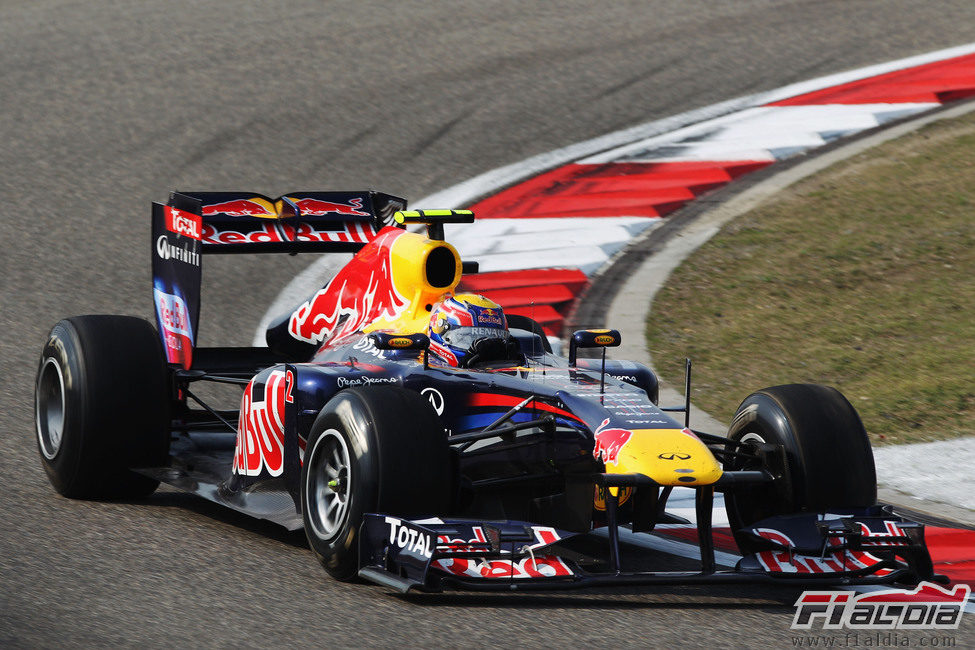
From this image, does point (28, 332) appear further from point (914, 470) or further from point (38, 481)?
point (914, 470)

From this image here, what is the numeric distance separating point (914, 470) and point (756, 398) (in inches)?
87.7

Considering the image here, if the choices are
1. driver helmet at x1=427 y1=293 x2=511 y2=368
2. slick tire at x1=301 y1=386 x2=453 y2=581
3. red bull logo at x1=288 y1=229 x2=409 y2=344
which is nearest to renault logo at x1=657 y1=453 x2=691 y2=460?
slick tire at x1=301 y1=386 x2=453 y2=581

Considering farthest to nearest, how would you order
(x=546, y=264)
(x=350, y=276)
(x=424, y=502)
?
1. (x=546, y=264)
2. (x=350, y=276)
3. (x=424, y=502)

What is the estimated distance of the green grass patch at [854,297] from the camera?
1016 centimetres

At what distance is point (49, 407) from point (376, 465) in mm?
2939

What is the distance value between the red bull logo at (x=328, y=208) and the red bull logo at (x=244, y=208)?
18 cm

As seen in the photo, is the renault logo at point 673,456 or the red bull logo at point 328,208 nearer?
the renault logo at point 673,456

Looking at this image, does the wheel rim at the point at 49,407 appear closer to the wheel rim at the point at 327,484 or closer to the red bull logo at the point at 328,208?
the red bull logo at the point at 328,208

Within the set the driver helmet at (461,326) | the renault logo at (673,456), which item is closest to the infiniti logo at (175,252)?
the driver helmet at (461,326)

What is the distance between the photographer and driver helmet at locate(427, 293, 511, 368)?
279 inches

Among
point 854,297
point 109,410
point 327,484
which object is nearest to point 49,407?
point 109,410

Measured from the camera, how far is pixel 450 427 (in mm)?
6738

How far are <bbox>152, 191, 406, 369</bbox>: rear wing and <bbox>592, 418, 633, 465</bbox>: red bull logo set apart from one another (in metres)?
2.92

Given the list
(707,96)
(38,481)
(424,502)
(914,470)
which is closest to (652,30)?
(707,96)
